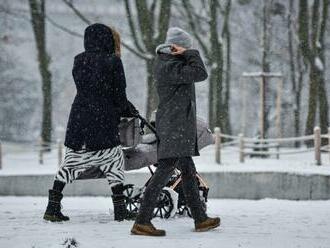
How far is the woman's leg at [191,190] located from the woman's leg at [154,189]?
15 centimetres

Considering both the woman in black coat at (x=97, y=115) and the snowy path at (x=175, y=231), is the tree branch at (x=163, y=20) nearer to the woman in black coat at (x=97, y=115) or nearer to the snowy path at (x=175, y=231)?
the snowy path at (x=175, y=231)

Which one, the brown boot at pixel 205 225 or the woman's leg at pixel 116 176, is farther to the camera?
the woman's leg at pixel 116 176

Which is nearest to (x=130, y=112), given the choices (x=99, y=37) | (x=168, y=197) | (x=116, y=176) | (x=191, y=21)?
(x=116, y=176)

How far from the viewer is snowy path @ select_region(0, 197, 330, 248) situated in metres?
6.45

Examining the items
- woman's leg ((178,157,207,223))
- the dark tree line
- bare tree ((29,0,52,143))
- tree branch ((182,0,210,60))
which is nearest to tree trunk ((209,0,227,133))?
the dark tree line

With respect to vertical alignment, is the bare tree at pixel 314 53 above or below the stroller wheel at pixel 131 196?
above

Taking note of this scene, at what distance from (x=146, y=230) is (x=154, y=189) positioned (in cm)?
38

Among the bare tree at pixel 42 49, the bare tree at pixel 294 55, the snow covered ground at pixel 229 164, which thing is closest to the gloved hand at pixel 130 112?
the snow covered ground at pixel 229 164

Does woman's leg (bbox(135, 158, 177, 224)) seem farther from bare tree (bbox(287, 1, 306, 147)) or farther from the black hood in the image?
bare tree (bbox(287, 1, 306, 147))

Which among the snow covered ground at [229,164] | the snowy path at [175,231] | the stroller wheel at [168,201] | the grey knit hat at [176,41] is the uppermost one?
the grey knit hat at [176,41]

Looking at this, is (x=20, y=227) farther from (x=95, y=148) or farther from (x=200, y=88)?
(x=200, y=88)

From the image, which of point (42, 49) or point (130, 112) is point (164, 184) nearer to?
point (130, 112)

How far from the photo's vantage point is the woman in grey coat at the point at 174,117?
23.0 feet

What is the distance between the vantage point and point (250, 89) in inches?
1638
